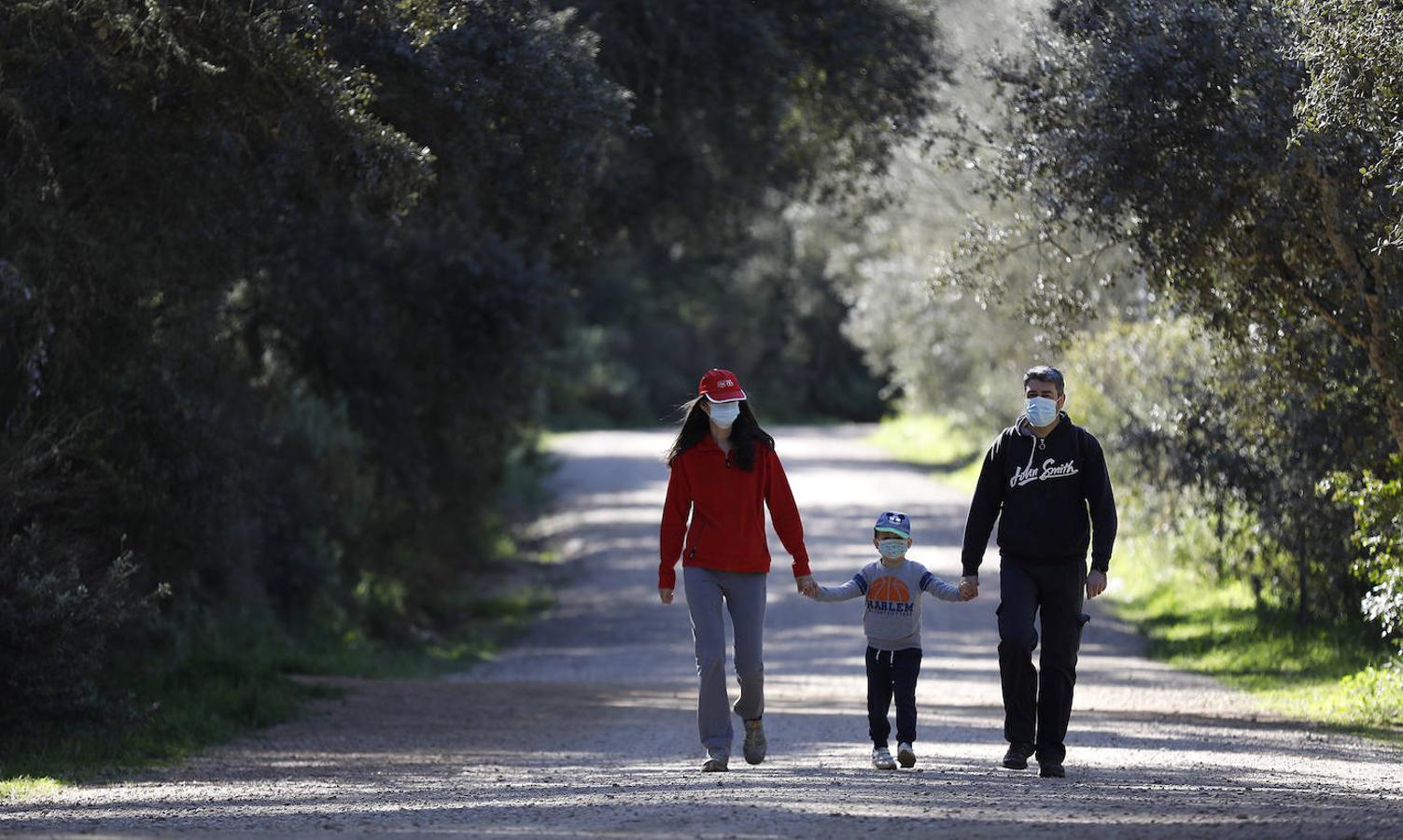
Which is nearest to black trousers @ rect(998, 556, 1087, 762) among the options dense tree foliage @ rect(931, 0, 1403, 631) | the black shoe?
the black shoe

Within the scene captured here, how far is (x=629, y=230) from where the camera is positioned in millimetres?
18953

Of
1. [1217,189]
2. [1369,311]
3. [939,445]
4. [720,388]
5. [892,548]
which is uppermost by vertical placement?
[939,445]

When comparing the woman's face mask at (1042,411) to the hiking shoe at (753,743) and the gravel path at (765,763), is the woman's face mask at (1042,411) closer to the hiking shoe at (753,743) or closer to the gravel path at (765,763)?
the gravel path at (765,763)

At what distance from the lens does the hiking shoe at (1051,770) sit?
27.5 ft

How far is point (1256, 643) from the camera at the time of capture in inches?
617

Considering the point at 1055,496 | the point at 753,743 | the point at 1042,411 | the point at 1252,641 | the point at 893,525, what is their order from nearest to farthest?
the point at 1042,411
the point at 1055,496
the point at 893,525
the point at 753,743
the point at 1252,641

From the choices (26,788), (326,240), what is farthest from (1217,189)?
(326,240)

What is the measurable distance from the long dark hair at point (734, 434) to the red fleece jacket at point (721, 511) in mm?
30

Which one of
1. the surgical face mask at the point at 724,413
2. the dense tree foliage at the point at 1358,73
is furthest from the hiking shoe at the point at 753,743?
the dense tree foliage at the point at 1358,73

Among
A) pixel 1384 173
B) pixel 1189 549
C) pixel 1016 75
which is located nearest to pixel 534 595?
pixel 1189 549

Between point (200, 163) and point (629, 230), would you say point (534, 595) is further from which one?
point (200, 163)

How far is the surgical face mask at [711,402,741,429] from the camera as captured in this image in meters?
8.39

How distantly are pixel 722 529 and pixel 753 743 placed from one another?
4.14 feet

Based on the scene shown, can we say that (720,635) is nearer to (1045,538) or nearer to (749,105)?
(1045,538)
